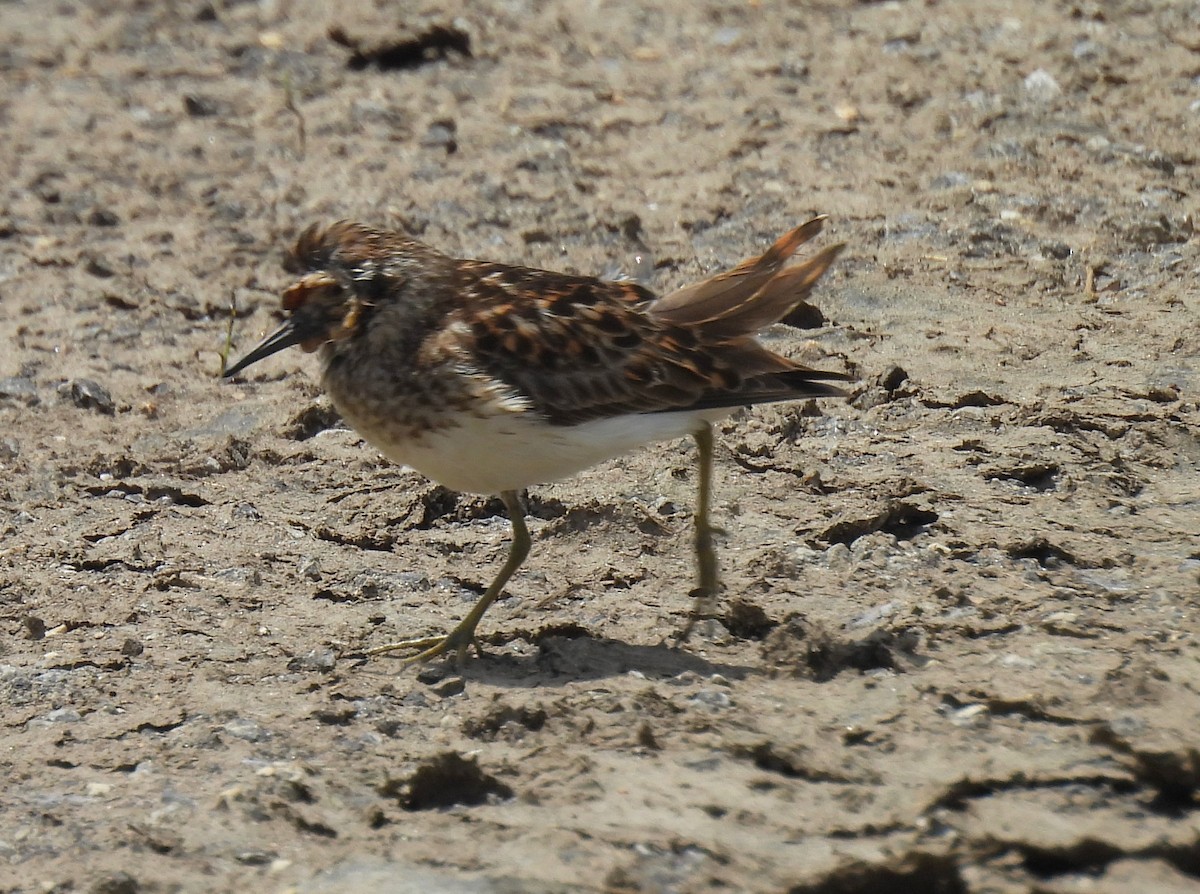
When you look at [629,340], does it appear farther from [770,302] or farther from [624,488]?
[624,488]

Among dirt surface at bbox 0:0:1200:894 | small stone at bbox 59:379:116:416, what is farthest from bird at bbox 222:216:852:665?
small stone at bbox 59:379:116:416

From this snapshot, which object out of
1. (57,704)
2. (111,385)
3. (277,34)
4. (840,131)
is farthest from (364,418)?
(277,34)

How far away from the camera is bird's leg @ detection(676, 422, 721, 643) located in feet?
18.0

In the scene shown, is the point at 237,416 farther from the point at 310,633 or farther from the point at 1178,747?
the point at 1178,747

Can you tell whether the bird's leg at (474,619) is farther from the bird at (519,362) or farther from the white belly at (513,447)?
the white belly at (513,447)

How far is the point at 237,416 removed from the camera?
727 centimetres

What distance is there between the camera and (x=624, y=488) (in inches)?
253

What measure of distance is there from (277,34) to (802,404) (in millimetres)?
5319

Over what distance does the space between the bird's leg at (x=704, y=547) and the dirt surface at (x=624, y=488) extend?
0.29ft

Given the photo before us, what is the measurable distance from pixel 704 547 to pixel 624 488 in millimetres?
809

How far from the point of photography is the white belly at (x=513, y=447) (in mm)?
5309

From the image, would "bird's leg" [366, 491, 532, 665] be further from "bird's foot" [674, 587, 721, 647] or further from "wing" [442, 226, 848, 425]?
"bird's foot" [674, 587, 721, 647]

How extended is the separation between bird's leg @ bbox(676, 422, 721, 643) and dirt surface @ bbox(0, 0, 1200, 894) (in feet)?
0.29

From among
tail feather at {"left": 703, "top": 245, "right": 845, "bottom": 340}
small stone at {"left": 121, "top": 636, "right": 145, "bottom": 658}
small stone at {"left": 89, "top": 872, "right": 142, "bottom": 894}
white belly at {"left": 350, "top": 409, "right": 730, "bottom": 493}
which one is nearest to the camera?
small stone at {"left": 89, "top": 872, "right": 142, "bottom": 894}
